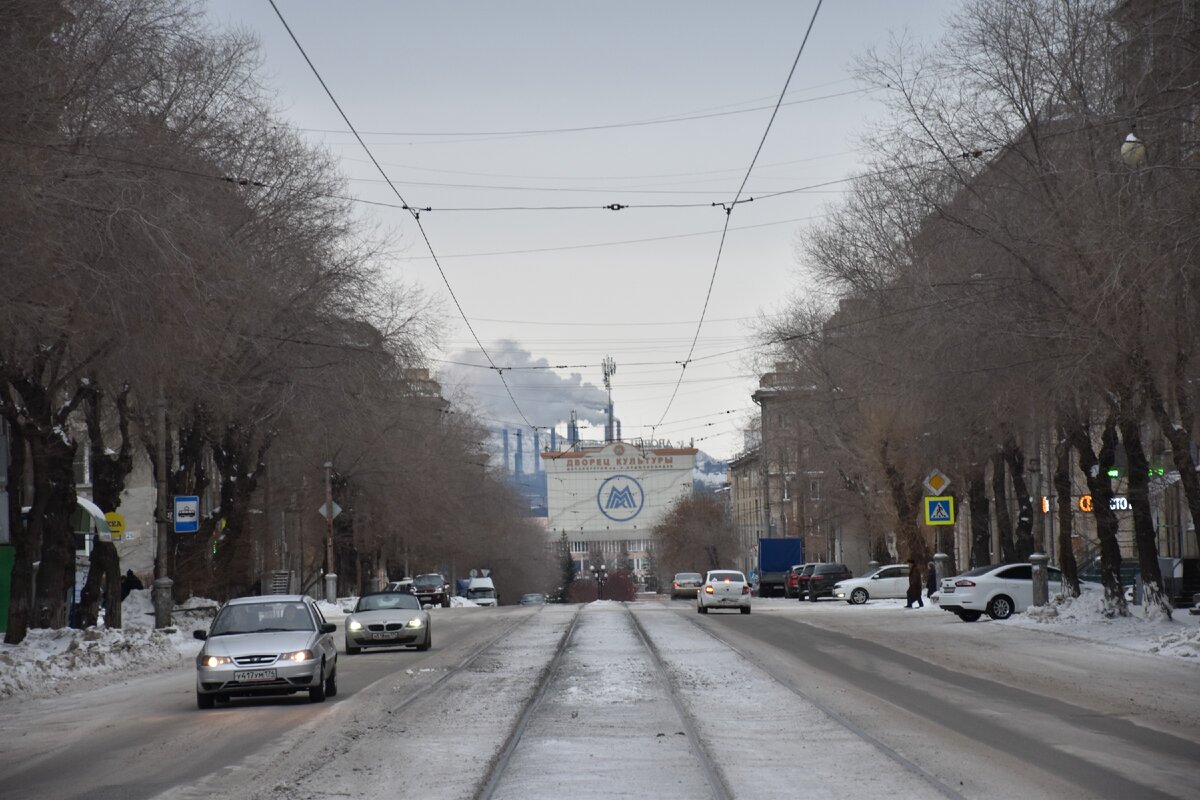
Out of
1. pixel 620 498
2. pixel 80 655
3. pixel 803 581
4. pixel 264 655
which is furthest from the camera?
pixel 620 498

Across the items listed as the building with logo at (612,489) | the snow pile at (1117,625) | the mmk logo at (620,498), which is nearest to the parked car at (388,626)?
the snow pile at (1117,625)

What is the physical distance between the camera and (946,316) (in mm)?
28328

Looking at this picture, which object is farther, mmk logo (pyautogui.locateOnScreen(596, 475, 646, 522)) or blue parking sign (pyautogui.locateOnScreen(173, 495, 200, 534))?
mmk logo (pyautogui.locateOnScreen(596, 475, 646, 522))

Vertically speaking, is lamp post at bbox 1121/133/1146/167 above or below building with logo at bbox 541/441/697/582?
below

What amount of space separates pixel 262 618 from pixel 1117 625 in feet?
63.0

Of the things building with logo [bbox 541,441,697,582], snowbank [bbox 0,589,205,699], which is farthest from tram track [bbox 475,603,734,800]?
building with logo [bbox 541,441,697,582]

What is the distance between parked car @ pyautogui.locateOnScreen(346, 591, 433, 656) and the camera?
3047 centimetres

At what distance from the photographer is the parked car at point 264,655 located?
18484mm

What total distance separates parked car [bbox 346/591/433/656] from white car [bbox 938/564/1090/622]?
1461 centimetres

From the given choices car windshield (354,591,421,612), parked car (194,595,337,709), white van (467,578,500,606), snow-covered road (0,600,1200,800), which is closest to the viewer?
snow-covered road (0,600,1200,800)

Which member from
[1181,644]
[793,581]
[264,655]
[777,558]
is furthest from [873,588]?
[264,655]

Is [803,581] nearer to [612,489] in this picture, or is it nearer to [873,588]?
[873,588]

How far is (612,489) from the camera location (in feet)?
632

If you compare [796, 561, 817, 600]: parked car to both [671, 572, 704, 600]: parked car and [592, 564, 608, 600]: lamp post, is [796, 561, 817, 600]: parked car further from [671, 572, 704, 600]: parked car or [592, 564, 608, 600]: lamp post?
[592, 564, 608, 600]: lamp post
